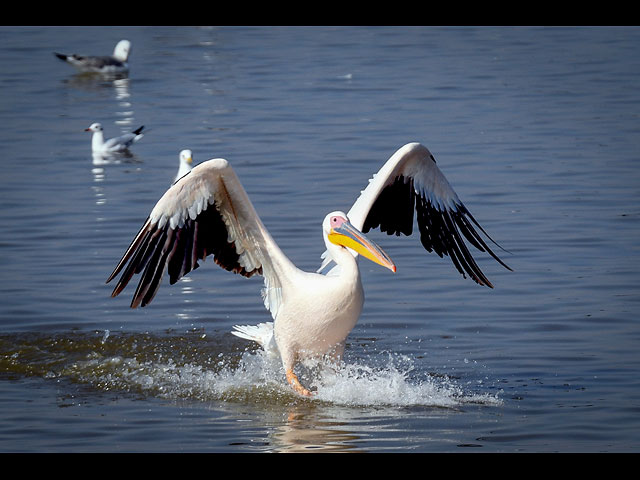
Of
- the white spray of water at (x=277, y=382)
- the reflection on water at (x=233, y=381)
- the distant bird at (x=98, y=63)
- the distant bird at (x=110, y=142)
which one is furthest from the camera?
the distant bird at (x=98, y=63)

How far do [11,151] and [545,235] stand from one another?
23.0ft

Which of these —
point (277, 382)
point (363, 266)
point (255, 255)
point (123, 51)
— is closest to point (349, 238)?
point (255, 255)

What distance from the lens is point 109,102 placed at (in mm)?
18141

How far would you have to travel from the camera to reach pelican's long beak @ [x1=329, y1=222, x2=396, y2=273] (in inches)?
272

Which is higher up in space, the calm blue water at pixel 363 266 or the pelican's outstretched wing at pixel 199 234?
the pelican's outstretched wing at pixel 199 234

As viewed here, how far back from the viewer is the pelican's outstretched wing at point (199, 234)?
6.72 m

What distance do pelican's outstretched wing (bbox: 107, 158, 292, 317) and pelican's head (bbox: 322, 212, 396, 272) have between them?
31cm

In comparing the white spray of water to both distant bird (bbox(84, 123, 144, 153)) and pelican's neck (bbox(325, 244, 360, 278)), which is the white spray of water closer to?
pelican's neck (bbox(325, 244, 360, 278))

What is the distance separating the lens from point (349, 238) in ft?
22.8

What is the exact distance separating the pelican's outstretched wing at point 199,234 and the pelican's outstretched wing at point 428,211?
86 cm

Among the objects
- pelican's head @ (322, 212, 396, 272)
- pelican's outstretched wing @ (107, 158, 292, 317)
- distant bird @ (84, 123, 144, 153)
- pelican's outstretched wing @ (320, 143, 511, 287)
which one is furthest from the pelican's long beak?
distant bird @ (84, 123, 144, 153)

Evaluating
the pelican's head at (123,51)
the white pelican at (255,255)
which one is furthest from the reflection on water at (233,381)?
the pelican's head at (123,51)

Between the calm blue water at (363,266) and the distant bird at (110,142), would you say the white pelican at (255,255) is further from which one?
the distant bird at (110,142)

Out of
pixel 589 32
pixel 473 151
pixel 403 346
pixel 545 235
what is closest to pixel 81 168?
pixel 473 151
